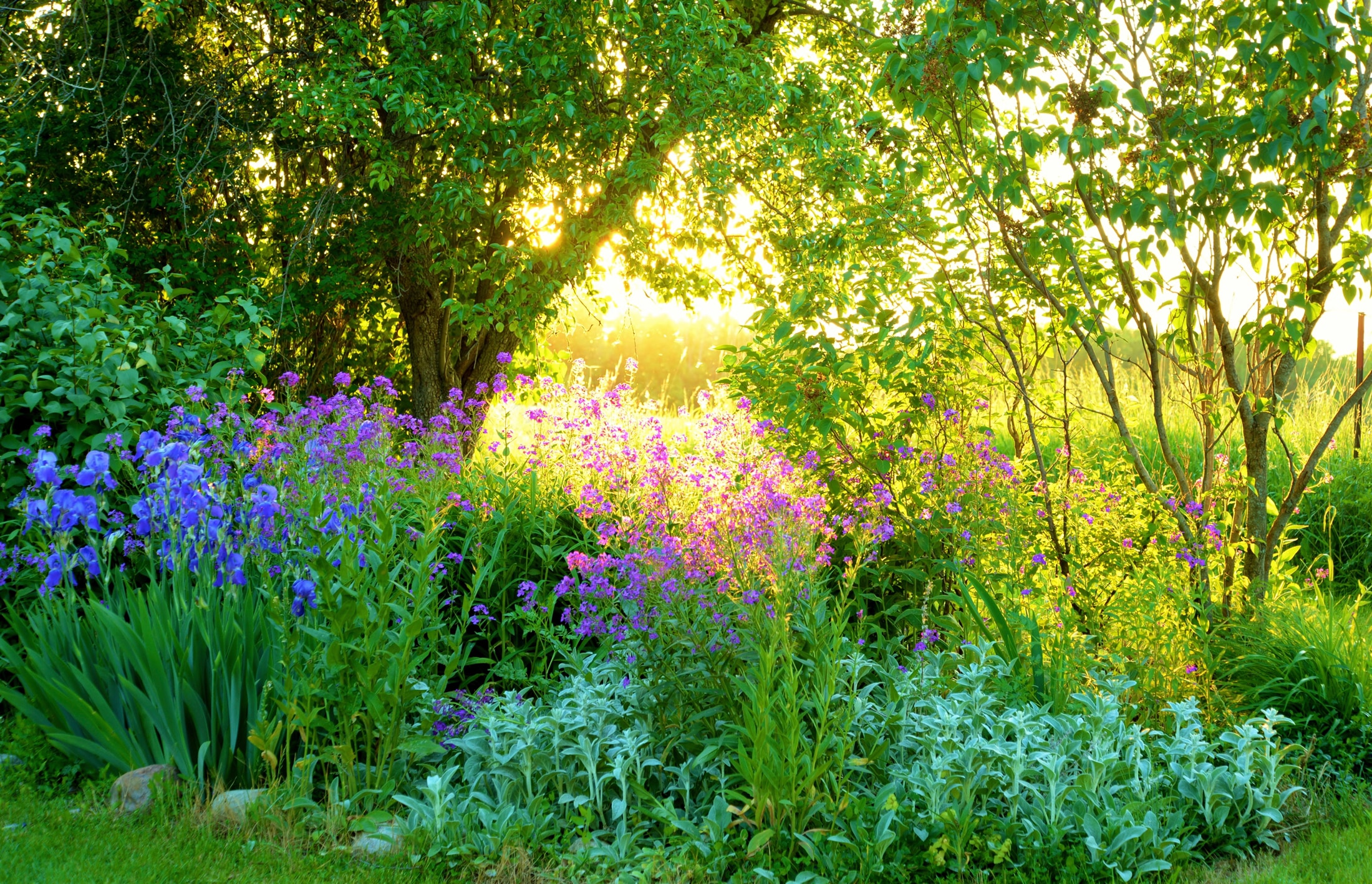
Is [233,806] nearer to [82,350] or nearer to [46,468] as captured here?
[46,468]

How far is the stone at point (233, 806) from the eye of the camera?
2895 millimetres

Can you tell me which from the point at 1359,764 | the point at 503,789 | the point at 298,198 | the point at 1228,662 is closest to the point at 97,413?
the point at 503,789

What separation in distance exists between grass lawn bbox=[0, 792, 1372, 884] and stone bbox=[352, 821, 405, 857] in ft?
0.13

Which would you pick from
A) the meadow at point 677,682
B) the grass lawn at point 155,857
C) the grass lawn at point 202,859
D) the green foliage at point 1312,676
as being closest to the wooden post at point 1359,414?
the meadow at point 677,682

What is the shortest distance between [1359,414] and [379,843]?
24.0ft

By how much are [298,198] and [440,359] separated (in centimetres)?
177

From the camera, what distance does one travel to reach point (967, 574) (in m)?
3.65

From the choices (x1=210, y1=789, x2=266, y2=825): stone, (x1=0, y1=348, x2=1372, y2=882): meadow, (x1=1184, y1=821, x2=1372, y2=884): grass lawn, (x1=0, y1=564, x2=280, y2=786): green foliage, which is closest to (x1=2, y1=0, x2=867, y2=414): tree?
(x1=0, y1=348, x2=1372, y2=882): meadow

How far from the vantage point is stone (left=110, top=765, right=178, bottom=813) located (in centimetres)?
300

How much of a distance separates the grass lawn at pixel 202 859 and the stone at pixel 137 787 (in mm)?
48

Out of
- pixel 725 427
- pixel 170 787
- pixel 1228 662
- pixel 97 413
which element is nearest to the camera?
pixel 170 787

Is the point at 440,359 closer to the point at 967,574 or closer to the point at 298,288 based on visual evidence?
the point at 298,288

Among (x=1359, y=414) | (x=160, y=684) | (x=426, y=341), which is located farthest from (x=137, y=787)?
(x=1359, y=414)

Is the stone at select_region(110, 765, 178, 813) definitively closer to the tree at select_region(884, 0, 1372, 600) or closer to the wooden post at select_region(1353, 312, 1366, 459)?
the tree at select_region(884, 0, 1372, 600)
